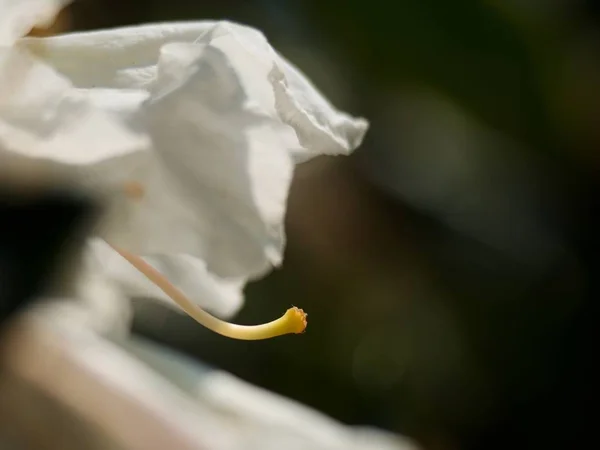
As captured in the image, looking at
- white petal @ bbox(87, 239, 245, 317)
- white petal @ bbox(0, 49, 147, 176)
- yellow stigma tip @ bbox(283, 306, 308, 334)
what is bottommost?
white petal @ bbox(87, 239, 245, 317)

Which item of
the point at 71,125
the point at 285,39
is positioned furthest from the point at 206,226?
the point at 285,39

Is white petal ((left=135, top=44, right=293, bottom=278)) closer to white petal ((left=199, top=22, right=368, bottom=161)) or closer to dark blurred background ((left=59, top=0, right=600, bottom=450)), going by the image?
white petal ((left=199, top=22, right=368, bottom=161))

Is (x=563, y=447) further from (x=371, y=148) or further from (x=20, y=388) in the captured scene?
(x=20, y=388)

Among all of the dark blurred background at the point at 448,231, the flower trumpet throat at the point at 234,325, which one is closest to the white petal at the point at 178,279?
the flower trumpet throat at the point at 234,325

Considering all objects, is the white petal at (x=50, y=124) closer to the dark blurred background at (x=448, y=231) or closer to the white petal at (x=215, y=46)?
the white petal at (x=215, y=46)

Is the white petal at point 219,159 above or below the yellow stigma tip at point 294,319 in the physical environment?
above

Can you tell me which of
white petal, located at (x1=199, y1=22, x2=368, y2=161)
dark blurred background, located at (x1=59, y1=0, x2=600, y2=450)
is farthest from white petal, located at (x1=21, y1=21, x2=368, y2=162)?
dark blurred background, located at (x1=59, y1=0, x2=600, y2=450)
